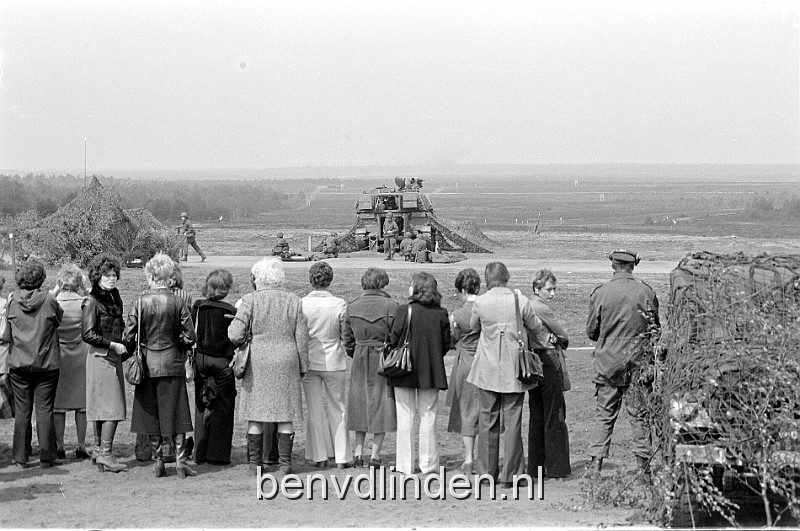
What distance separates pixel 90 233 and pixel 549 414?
67.9 feet

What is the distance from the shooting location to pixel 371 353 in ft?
30.9

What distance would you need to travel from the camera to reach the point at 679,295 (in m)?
8.07

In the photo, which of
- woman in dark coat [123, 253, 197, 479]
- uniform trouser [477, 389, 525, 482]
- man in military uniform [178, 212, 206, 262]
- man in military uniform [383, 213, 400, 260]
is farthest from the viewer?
man in military uniform [383, 213, 400, 260]

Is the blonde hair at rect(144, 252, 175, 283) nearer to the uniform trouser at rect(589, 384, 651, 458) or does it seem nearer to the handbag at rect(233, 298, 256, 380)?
the handbag at rect(233, 298, 256, 380)

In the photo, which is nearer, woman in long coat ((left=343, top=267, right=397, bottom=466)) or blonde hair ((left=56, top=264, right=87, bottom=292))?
woman in long coat ((left=343, top=267, right=397, bottom=466))

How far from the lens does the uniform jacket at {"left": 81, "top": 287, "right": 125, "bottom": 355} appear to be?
Result: 30.1 ft

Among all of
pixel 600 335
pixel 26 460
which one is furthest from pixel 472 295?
pixel 26 460

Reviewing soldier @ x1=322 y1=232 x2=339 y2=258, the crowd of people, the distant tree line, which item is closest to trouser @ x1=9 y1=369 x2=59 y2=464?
the crowd of people

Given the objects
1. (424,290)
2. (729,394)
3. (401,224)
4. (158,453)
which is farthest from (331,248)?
(729,394)

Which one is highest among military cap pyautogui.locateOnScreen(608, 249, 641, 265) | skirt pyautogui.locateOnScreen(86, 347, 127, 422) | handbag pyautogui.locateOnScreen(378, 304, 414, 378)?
military cap pyautogui.locateOnScreen(608, 249, 641, 265)

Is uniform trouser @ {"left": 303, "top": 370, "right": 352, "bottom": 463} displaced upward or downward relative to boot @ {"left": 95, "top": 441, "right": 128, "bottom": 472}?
upward

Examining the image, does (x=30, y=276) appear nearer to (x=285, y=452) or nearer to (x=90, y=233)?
(x=285, y=452)

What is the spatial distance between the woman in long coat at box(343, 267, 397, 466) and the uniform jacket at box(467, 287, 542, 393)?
76 cm

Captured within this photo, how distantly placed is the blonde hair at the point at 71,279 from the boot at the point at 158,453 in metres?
1.34
